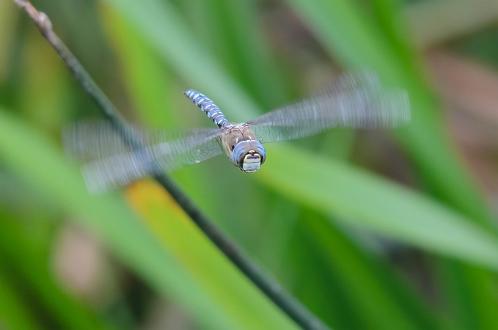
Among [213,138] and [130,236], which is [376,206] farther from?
[213,138]

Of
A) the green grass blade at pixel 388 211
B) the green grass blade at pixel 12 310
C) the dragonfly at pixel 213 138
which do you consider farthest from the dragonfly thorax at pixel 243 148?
the green grass blade at pixel 12 310

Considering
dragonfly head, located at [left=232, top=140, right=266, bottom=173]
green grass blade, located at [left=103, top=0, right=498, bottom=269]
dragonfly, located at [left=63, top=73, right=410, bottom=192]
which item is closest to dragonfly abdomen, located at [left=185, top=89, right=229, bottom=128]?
dragonfly, located at [left=63, top=73, right=410, bottom=192]

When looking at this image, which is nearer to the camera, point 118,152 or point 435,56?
point 118,152

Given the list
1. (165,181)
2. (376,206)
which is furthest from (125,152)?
(376,206)

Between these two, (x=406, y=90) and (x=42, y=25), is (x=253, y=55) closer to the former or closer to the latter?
(x=406, y=90)

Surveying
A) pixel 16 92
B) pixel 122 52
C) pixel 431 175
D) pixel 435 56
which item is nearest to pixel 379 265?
pixel 431 175

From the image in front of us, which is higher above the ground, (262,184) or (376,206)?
(262,184)
